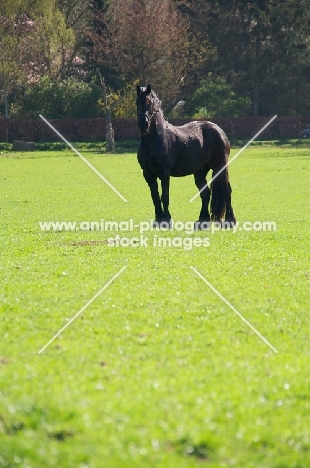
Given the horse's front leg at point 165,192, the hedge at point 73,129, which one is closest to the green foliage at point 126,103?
the hedge at point 73,129

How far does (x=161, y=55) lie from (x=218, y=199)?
55.5 m

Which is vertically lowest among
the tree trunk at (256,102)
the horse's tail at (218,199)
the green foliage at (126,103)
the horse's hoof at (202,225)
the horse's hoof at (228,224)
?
the tree trunk at (256,102)

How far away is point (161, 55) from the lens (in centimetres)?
7044

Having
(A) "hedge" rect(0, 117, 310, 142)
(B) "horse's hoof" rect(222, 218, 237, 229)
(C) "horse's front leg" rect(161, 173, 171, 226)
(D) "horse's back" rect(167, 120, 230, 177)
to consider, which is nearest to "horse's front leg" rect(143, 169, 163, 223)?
(C) "horse's front leg" rect(161, 173, 171, 226)

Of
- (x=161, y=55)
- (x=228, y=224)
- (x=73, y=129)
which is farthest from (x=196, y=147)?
(x=161, y=55)

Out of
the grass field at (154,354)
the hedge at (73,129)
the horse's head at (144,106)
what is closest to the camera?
the grass field at (154,354)

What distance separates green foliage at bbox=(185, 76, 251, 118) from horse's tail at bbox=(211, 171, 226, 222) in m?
56.0

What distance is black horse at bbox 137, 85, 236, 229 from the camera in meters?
15.1

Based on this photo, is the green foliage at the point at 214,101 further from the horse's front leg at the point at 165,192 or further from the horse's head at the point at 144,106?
the horse's head at the point at 144,106

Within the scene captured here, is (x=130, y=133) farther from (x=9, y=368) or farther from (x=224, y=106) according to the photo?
(x=9, y=368)

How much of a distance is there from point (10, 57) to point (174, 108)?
15561 millimetres

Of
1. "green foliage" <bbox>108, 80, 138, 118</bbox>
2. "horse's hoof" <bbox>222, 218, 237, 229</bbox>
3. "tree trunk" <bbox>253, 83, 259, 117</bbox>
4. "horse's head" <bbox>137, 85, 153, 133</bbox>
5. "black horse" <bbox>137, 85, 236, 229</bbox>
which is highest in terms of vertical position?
"horse's head" <bbox>137, 85, 153, 133</bbox>

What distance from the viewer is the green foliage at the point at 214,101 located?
72938 mm

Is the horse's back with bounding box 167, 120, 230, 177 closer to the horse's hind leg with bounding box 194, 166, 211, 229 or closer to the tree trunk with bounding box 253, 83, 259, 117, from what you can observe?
the horse's hind leg with bounding box 194, 166, 211, 229
